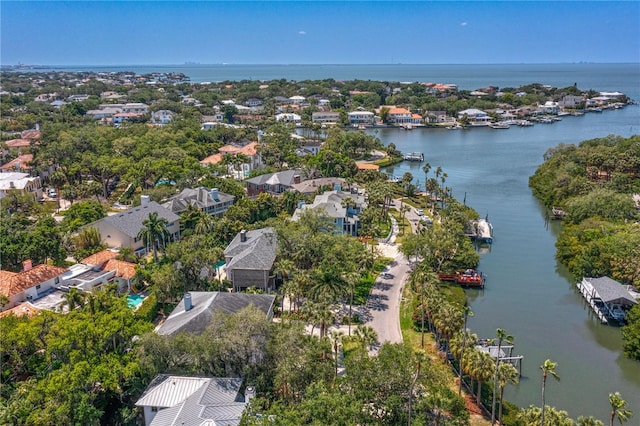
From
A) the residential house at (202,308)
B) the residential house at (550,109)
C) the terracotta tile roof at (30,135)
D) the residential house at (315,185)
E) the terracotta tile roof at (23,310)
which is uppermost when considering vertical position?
the residential house at (550,109)

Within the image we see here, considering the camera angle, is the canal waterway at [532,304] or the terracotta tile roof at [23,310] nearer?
the canal waterway at [532,304]

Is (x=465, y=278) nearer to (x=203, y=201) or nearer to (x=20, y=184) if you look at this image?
(x=203, y=201)

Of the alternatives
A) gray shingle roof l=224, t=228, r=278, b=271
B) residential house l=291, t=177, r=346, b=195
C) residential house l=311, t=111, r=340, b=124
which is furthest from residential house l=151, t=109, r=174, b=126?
gray shingle roof l=224, t=228, r=278, b=271

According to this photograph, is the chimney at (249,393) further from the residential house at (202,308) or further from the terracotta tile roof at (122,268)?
the terracotta tile roof at (122,268)

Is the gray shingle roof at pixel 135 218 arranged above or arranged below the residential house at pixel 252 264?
Result: above

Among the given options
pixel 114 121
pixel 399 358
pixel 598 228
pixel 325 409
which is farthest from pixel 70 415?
pixel 114 121

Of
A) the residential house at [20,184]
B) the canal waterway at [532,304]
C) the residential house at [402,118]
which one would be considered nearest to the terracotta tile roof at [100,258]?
the residential house at [20,184]

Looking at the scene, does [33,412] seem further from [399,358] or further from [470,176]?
[470,176]
